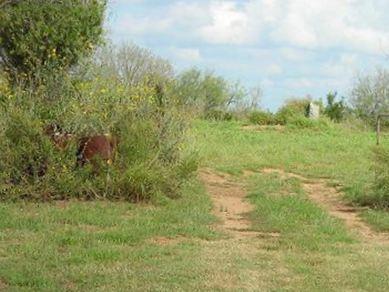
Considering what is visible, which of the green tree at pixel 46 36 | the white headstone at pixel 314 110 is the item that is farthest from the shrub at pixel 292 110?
the green tree at pixel 46 36

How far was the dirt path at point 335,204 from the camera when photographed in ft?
39.2

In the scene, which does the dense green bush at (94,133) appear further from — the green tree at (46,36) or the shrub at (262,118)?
the shrub at (262,118)

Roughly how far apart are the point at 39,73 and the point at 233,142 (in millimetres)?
13571

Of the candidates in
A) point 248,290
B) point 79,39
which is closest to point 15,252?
point 248,290

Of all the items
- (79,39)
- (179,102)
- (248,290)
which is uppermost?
(79,39)

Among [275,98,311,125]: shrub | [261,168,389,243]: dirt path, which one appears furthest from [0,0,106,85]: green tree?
[275,98,311,125]: shrub

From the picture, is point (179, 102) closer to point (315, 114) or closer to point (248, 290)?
point (248, 290)

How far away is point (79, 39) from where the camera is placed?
16531 millimetres

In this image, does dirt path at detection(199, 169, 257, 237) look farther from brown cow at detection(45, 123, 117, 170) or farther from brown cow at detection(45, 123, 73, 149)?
brown cow at detection(45, 123, 73, 149)

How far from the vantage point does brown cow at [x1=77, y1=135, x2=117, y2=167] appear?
13797 millimetres

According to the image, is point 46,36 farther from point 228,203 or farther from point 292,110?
point 292,110

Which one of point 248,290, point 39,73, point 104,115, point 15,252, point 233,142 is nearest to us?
point 248,290

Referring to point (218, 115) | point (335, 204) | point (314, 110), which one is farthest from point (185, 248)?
point (314, 110)

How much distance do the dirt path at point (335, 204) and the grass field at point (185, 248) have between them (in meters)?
0.21
